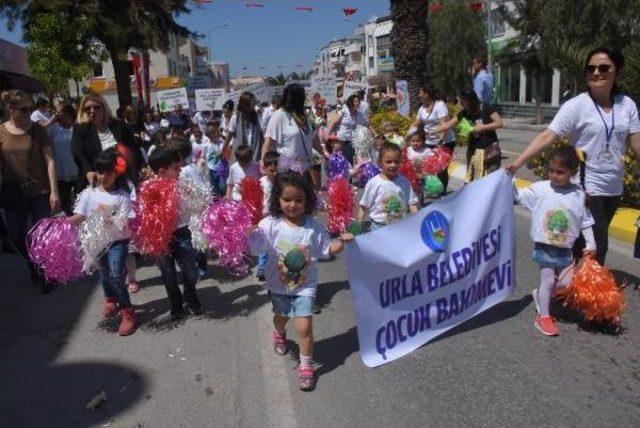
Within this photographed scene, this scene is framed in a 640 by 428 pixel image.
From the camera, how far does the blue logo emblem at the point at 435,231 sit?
3.88 metres

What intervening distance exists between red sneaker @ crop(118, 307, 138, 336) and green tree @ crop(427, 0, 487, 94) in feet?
118

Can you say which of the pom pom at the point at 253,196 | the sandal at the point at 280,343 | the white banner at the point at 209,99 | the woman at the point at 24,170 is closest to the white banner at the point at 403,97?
the white banner at the point at 209,99

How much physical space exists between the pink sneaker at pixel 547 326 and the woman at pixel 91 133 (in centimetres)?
379

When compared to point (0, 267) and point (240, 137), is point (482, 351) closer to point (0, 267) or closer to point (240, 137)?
point (240, 137)

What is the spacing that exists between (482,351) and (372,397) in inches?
37.5

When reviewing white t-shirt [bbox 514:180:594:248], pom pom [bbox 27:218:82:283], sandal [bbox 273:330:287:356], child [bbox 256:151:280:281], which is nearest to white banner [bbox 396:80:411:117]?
child [bbox 256:151:280:281]

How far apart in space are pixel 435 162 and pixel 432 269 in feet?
12.6

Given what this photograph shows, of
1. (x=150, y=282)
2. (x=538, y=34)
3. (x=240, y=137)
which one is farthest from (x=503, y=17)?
(x=150, y=282)

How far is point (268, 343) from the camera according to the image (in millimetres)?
4246

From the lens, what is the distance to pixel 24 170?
5566 millimetres

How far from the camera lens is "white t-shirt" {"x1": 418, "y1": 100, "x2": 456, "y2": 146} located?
8.41 m

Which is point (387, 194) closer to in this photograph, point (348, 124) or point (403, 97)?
point (348, 124)

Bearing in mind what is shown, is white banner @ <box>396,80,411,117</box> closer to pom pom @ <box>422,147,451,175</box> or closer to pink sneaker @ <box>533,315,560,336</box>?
pom pom @ <box>422,147,451,175</box>

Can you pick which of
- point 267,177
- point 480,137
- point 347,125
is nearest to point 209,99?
point 347,125
